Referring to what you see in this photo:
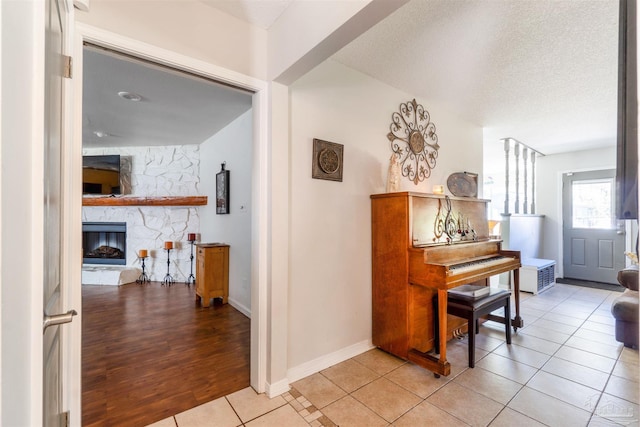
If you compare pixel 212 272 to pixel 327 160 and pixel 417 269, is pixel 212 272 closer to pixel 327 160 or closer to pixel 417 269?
pixel 327 160

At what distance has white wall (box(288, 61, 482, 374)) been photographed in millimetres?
2229

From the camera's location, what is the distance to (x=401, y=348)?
2406mm

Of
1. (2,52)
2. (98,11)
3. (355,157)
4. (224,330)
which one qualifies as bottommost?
(224,330)

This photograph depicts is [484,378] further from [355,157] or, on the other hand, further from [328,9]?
[328,9]

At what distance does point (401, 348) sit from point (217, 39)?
2.70 meters

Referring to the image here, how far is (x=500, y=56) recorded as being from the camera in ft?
7.63

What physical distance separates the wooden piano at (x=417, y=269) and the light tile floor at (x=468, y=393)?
0.57 ft

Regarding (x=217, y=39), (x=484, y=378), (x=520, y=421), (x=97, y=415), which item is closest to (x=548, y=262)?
(x=484, y=378)

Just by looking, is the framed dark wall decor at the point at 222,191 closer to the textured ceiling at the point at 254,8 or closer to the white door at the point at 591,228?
the textured ceiling at the point at 254,8

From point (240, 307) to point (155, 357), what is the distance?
1343 mm

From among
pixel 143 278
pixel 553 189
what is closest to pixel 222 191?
pixel 143 278

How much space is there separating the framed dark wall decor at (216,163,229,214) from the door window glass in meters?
6.47

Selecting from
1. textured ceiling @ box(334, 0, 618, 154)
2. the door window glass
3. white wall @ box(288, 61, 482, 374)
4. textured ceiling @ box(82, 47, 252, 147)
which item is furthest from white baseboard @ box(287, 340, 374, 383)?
the door window glass

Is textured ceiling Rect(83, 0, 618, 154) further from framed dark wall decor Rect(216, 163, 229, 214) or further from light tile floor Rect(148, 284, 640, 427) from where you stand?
light tile floor Rect(148, 284, 640, 427)
